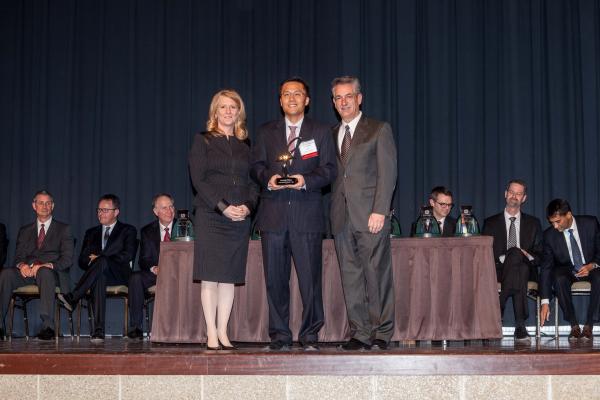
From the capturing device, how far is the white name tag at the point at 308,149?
4.37 m

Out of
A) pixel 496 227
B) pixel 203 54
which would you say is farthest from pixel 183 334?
pixel 203 54

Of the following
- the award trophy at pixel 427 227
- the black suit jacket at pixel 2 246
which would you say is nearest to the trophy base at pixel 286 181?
the award trophy at pixel 427 227

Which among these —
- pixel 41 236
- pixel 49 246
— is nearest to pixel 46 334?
pixel 49 246

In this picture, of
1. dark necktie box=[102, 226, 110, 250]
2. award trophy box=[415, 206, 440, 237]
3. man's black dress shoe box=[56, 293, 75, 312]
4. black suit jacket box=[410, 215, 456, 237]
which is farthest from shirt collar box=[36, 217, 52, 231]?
award trophy box=[415, 206, 440, 237]

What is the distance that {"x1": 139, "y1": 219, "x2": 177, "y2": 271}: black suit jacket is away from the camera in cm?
673

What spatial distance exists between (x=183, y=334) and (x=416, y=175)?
313 cm

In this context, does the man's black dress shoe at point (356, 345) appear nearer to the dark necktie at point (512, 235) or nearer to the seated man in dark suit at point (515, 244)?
the seated man in dark suit at point (515, 244)

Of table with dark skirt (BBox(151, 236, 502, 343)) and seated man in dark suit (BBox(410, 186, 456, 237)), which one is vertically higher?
seated man in dark suit (BBox(410, 186, 456, 237))

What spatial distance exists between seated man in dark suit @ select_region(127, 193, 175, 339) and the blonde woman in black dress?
7.44 feet

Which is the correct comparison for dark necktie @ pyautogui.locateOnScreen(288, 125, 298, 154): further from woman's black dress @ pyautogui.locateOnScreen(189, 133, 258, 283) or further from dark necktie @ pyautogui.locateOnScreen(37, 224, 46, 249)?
dark necktie @ pyautogui.locateOnScreen(37, 224, 46, 249)

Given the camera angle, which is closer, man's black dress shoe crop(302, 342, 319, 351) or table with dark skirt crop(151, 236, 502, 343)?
man's black dress shoe crop(302, 342, 319, 351)

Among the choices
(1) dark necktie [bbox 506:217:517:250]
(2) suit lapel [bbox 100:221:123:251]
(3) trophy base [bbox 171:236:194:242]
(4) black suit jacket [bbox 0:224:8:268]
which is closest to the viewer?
(3) trophy base [bbox 171:236:194:242]

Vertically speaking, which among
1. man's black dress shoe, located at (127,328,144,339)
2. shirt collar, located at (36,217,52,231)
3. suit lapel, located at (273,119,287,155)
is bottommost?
man's black dress shoe, located at (127,328,144,339)

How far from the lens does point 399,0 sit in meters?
7.66
